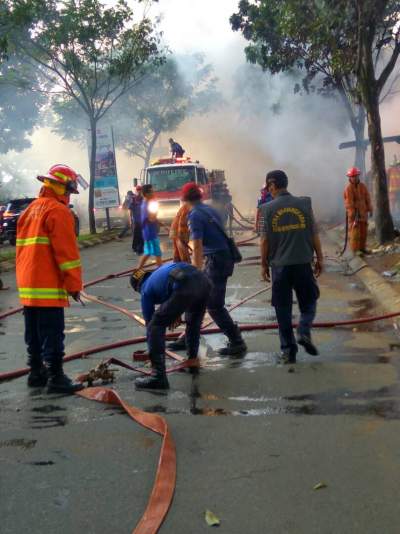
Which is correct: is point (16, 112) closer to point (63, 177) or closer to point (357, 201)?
point (357, 201)

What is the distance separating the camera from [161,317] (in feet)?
18.4

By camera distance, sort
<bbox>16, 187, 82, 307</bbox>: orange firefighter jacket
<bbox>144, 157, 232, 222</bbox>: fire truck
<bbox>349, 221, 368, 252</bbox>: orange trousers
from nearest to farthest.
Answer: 1. <bbox>16, 187, 82, 307</bbox>: orange firefighter jacket
2. <bbox>349, 221, 368, 252</bbox>: orange trousers
3. <bbox>144, 157, 232, 222</bbox>: fire truck

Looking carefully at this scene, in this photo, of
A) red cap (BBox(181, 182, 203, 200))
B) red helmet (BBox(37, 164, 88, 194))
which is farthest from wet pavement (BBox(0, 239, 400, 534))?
red helmet (BBox(37, 164, 88, 194))

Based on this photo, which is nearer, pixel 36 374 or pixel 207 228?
pixel 36 374

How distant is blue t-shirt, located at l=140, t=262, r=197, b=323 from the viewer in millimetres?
5578

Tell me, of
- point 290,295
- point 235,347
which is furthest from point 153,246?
point 290,295

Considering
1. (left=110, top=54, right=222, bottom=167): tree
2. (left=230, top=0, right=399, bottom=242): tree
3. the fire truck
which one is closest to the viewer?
(left=230, top=0, right=399, bottom=242): tree

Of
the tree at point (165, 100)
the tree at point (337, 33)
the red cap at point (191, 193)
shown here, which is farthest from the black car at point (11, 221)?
the tree at point (165, 100)

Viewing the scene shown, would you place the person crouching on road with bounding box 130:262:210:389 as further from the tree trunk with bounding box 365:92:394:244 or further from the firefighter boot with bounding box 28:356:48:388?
the tree trunk with bounding box 365:92:394:244

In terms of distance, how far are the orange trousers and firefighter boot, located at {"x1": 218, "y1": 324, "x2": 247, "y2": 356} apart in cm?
791

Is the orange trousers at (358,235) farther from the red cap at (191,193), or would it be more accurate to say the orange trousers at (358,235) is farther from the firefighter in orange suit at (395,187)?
the firefighter in orange suit at (395,187)

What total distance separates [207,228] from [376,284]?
4706 millimetres

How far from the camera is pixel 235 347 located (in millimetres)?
6781

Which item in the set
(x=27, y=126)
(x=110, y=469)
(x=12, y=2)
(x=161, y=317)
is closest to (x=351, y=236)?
(x=161, y=317)
